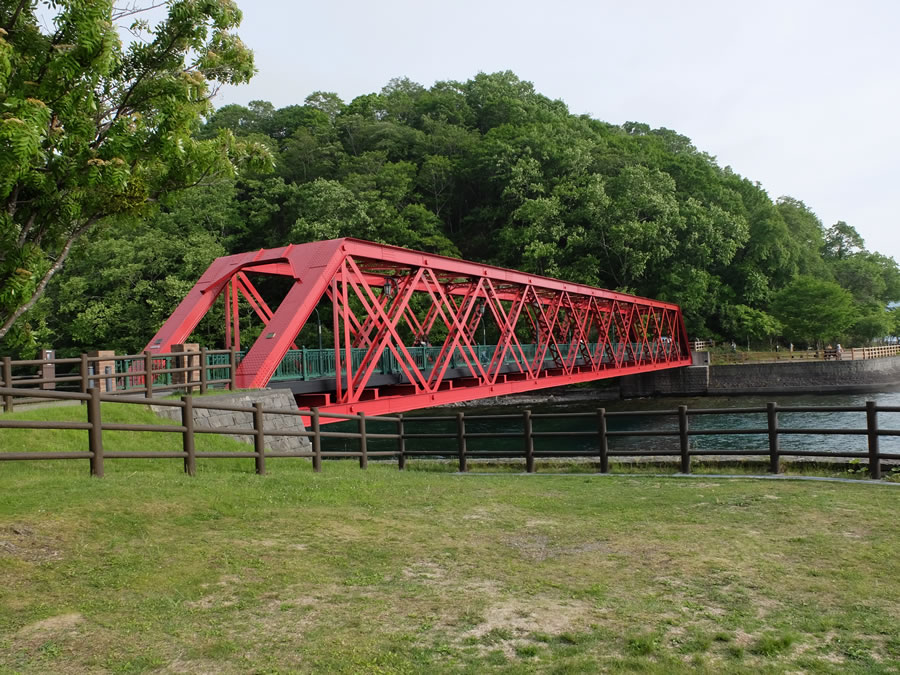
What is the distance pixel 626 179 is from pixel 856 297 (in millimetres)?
43765

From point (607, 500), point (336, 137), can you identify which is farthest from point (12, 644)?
point (336, 137)

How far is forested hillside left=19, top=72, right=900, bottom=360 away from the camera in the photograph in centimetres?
4469

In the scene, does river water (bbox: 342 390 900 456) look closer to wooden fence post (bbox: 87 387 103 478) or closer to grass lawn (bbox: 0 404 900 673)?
grass lawn (bbox: 0 404 900 673)

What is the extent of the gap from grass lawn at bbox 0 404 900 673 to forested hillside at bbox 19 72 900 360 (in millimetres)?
37833

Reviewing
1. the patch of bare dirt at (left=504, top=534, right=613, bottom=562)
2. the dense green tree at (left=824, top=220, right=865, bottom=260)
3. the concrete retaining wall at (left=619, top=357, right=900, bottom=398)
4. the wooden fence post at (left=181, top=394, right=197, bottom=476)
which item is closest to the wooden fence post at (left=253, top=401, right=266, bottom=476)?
the wooden fence post at (left=181, top=394, right=197, bottom=476)

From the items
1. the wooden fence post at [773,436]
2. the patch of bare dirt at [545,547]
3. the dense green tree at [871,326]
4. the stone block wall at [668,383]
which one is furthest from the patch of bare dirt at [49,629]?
the dense green tree at [871,326]

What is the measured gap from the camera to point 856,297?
85.1m

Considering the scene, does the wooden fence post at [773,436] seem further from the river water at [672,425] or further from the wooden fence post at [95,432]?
the wooden fence post at [95,432]

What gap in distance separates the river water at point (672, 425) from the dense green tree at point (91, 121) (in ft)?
41.1

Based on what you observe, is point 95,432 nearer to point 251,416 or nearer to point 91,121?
point 91,121

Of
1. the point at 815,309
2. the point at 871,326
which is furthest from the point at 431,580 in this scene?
the point at 871,326

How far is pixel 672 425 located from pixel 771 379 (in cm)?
1721

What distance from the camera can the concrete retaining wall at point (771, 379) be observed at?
165ft

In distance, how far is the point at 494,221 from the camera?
6656 centimetres
